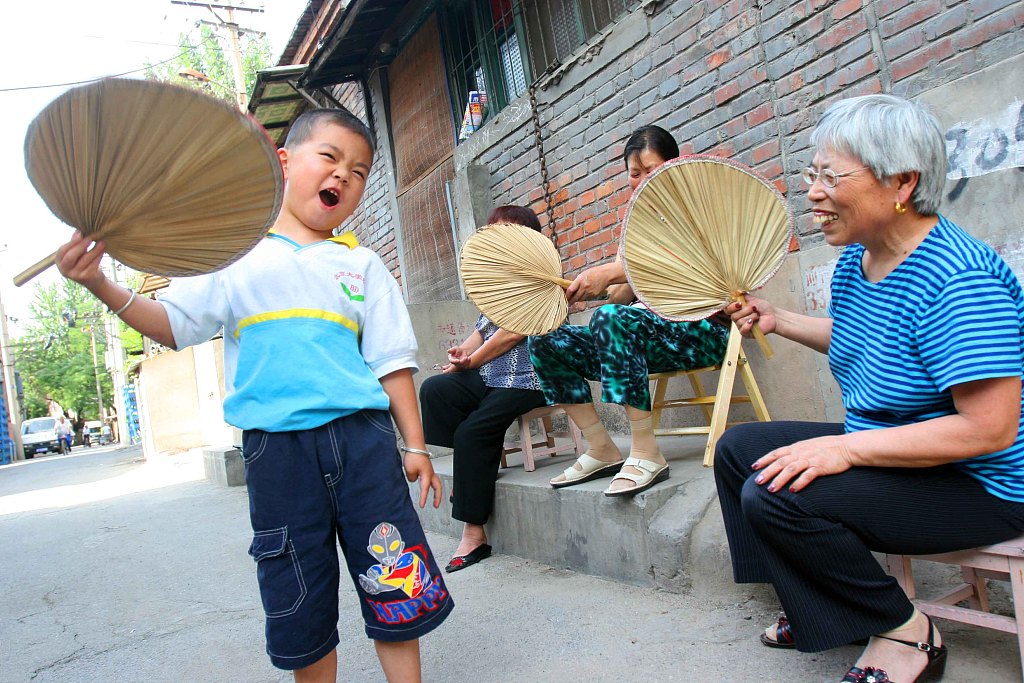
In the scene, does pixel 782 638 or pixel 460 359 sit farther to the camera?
pixel 460 359

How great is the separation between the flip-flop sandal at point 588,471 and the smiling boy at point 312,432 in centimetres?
117

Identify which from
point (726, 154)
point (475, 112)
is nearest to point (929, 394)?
point (726, 154)

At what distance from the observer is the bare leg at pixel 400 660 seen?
1682mm

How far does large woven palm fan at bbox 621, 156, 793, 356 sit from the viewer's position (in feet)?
6.69

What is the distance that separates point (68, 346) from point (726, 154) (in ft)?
174

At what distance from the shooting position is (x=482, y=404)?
331 centimetres

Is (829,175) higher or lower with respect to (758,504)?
higher

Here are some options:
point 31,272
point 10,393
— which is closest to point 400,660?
point 31,272

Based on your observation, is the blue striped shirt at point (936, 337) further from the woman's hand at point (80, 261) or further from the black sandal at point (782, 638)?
the woman's hand at point (80, 261)

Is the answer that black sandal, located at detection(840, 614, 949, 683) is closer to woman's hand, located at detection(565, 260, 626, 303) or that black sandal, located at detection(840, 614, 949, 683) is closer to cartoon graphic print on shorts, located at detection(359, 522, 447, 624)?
cartoon graphic print on shorts, located at detection(359, 522, 447, 624)

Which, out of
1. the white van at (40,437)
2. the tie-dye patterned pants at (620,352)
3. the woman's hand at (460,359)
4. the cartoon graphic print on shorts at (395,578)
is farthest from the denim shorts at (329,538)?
the white van at (40,437)

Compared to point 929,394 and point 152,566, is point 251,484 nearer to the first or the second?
point 929,394

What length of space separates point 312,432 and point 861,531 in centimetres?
120

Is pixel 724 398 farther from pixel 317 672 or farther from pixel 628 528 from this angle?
pixel 317 672
